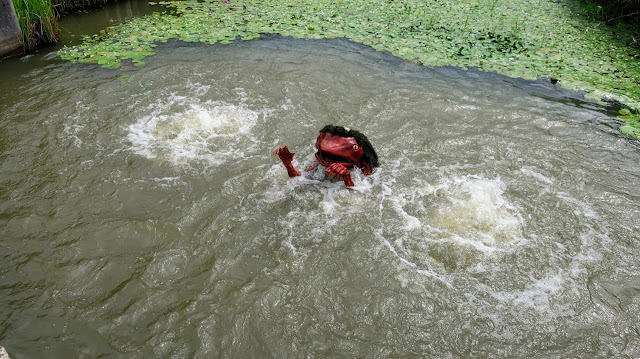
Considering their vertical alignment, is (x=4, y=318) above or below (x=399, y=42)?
below

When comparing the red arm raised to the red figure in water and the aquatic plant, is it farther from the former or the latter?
the aquatic plant

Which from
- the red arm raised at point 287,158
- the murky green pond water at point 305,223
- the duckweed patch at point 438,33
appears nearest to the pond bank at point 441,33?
the duckweed patch at point 438,33

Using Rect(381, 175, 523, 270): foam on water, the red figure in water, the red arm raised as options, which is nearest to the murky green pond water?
Rect(381, 175, 523, 270): foam on water

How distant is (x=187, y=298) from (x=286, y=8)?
826 cm

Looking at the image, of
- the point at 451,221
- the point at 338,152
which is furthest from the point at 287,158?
the point at 451,221

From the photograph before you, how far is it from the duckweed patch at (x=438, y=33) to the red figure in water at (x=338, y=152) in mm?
3647

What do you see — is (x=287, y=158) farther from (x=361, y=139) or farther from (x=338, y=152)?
(x=361, y=139)

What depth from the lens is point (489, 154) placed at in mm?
5020

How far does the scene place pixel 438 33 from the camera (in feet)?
27.1

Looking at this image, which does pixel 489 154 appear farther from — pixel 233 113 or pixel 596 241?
pixel 233 113

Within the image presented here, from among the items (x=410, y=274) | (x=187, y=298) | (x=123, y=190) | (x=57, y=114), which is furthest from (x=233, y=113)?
(x=410, y=274)

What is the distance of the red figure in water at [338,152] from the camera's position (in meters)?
4.05

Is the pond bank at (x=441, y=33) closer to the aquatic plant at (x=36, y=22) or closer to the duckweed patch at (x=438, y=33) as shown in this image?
the duckweed patch at (x=438, y=33)

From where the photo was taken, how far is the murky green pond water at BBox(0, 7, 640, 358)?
2.97 meters
